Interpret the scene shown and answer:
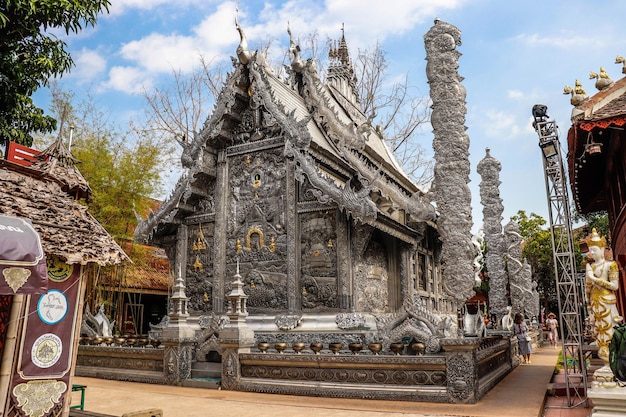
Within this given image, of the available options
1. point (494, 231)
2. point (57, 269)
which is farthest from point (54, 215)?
point (494, 231)

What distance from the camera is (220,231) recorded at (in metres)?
11.5

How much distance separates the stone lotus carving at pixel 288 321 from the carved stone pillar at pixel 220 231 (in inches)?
62.9

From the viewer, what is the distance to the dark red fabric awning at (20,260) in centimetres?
439

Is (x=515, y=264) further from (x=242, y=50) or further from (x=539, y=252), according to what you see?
(x=539, y=252)

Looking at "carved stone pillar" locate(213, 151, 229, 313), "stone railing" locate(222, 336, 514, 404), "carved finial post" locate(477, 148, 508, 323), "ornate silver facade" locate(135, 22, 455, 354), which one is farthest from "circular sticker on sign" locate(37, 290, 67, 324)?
"carved finial post" locate(477, 148, 508, 323)

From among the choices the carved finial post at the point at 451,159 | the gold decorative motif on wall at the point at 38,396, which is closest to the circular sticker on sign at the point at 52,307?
the gold decorative motif on wall at the point at 38,396

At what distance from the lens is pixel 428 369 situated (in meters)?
7.42

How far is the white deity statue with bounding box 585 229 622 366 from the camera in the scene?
20.0ft

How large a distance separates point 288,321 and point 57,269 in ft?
17.4

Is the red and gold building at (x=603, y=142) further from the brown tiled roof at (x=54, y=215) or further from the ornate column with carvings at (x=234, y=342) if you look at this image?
the brown tiled roof at (x=54, y=215)

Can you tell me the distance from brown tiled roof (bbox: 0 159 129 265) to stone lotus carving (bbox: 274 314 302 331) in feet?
15.4

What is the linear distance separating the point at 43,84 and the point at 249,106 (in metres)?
4.99

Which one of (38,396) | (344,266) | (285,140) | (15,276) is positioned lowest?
(38,396)

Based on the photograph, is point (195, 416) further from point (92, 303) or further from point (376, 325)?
point (92, 303)
